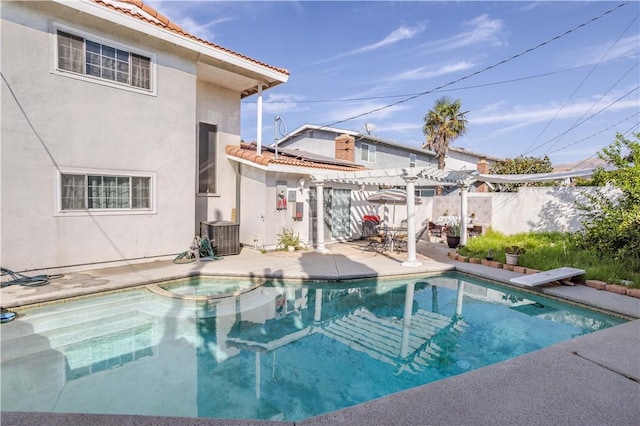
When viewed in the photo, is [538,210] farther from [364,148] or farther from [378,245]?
[364,148]

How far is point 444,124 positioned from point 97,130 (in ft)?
72.6

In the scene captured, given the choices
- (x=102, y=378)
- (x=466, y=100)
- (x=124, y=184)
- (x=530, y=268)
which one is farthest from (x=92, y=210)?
(x=466, y=100)

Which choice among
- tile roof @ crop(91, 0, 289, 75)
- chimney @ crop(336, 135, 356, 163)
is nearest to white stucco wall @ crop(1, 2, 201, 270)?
tile roof @ crop(91, 0, 289, 75)

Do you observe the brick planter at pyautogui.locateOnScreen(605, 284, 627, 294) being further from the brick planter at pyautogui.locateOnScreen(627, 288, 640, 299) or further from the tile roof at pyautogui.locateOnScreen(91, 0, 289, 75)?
the tile roof at pyautogui.locateOnScreen(91, 0, 289, 75)

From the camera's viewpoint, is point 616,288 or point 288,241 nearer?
point 616,288

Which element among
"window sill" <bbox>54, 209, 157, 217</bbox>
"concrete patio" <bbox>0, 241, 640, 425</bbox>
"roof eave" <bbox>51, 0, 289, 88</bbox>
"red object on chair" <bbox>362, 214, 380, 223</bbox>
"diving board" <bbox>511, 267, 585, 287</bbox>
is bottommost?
"concrete patio" <bbox>0, 241, 640, 425</bbox>

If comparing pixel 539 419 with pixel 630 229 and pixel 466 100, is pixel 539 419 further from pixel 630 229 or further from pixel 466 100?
pixel 466 100

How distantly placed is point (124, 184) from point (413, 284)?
9.20 meters

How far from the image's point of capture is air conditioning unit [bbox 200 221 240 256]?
11.7m

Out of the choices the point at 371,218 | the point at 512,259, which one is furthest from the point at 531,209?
the point at 371,218

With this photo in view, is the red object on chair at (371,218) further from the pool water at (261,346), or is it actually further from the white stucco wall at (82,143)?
the white stucco wall at (82,143)

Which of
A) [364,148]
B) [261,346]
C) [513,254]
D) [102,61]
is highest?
[364,148]

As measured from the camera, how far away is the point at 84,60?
29.5 feet

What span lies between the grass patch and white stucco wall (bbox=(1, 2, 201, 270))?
35.3 ft
